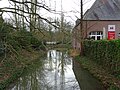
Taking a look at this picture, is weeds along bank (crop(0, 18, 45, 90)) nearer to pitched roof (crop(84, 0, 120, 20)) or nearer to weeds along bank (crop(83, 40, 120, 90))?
weeds along bank (crop(83, 40, 120, 90))

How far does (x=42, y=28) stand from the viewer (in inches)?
378

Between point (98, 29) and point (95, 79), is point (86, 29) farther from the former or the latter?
point (95, 79)

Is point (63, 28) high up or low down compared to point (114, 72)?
up

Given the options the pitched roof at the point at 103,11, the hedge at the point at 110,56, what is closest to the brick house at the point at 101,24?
the pitched roof at the point at 103,11

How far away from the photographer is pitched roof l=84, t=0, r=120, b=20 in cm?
3881

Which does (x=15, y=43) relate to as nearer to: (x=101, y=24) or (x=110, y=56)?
(x=110, y=56)

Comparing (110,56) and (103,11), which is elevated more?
(103,11)

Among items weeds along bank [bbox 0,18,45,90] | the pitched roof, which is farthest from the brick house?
weeds along bank [bbox 0,18,45,90]

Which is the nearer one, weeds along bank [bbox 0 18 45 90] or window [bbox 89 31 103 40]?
weeds along bank [bbox 0 18 45 90]

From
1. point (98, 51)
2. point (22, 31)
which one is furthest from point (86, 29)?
point (22, 31)

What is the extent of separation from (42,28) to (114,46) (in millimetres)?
6718

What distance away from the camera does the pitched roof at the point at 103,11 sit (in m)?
38.8

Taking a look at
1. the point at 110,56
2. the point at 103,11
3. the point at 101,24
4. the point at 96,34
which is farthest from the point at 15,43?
the point at 103,11

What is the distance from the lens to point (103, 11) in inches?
1559
